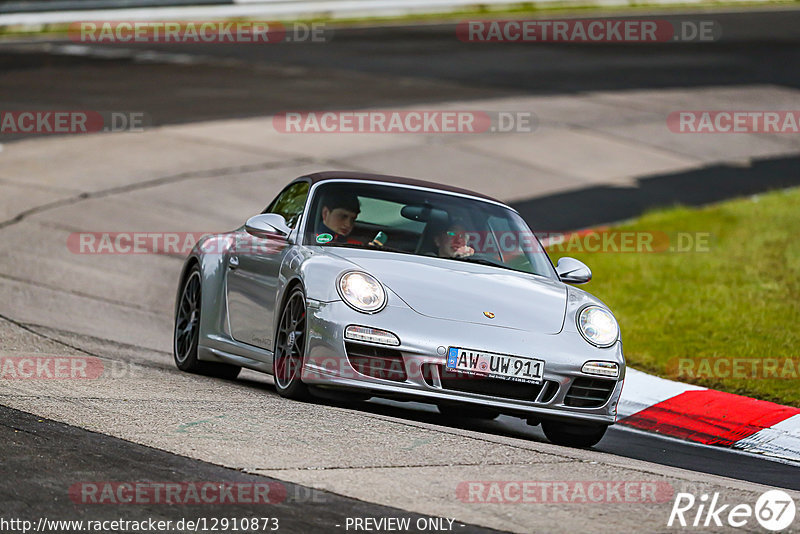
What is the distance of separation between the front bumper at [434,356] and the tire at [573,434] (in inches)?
12.0

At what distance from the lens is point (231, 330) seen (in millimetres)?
8734

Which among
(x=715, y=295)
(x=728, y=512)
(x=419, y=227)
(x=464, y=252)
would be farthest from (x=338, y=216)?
(x=715, y=295)

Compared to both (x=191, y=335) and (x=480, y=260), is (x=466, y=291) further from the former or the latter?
(x=191, y=335)

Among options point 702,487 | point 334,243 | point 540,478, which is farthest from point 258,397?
point 702,487

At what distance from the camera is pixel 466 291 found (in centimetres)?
750

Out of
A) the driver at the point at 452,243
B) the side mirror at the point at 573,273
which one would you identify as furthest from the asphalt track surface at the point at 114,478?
the side mirror at the point at 573,273

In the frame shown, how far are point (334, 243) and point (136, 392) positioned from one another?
152 centimetres

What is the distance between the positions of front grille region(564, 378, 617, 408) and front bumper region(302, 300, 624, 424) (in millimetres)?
20

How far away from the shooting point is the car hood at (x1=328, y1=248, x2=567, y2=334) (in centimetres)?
729

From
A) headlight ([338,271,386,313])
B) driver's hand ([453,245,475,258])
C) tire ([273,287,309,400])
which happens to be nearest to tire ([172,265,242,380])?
tire ([273,287,309,400])

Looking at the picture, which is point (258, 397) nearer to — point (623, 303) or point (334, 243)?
point (334, 243)

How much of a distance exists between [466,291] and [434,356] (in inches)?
23.9

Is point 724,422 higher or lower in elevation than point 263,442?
lower

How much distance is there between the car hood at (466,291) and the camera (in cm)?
729
